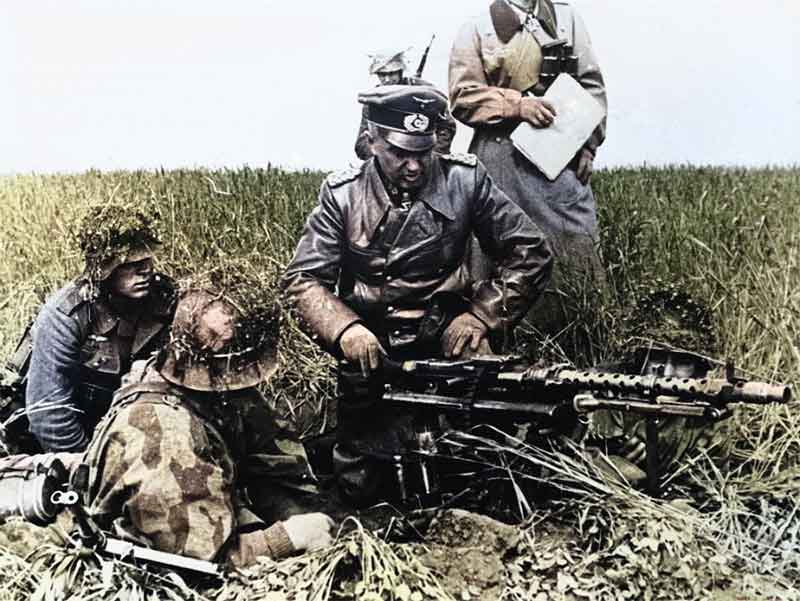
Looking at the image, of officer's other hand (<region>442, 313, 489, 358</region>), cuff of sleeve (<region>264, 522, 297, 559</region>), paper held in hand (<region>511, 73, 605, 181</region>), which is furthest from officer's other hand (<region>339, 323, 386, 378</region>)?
paper held in hand (<region>511, 73, 605, 181</region>)

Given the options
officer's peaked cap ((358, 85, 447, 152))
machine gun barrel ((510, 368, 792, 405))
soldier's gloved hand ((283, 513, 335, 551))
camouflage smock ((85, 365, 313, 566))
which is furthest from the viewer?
officer's peaked cap ((358, 85, 447, 152))

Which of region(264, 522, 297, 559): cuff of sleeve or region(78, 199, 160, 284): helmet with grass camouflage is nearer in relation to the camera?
region(264, 522, 297, 559): cuff of sleeve

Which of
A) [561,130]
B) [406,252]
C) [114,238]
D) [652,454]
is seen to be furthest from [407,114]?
[652,454]

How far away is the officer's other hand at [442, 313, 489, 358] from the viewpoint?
4223 millimetres

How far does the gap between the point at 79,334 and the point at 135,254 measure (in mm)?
435

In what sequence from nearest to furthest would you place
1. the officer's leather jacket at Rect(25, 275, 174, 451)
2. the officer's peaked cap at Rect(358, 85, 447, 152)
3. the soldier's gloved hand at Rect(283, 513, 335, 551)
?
the soldier's gloved hand at Rect(283, 513, 335, 551), the officer's peaked cap at Rect(358, 85, 447, 152), the officer's leather jacket at Rect(25, 275, 174, 451)

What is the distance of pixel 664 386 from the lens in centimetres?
352

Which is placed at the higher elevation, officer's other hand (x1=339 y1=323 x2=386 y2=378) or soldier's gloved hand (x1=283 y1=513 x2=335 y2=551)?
officer's other hand (x1=339 y1=323 x2=386 y2=378)

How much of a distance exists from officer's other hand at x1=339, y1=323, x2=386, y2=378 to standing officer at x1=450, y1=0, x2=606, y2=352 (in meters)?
0.86

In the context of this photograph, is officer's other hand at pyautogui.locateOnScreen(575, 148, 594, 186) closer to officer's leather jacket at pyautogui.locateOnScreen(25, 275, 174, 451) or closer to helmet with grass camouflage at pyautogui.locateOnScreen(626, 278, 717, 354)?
helmet with grass camouflage at pyautogui.locateOnScreen(626, 278, 717, 354)

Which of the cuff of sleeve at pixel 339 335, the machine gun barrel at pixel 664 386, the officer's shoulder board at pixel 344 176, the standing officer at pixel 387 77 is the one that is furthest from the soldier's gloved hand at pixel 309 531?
the standing officer at pixel 387 77

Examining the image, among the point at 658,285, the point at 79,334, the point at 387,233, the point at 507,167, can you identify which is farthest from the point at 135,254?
the point at 658,285

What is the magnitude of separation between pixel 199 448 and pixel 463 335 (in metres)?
1.21

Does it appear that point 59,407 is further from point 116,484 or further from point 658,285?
point 658,285
